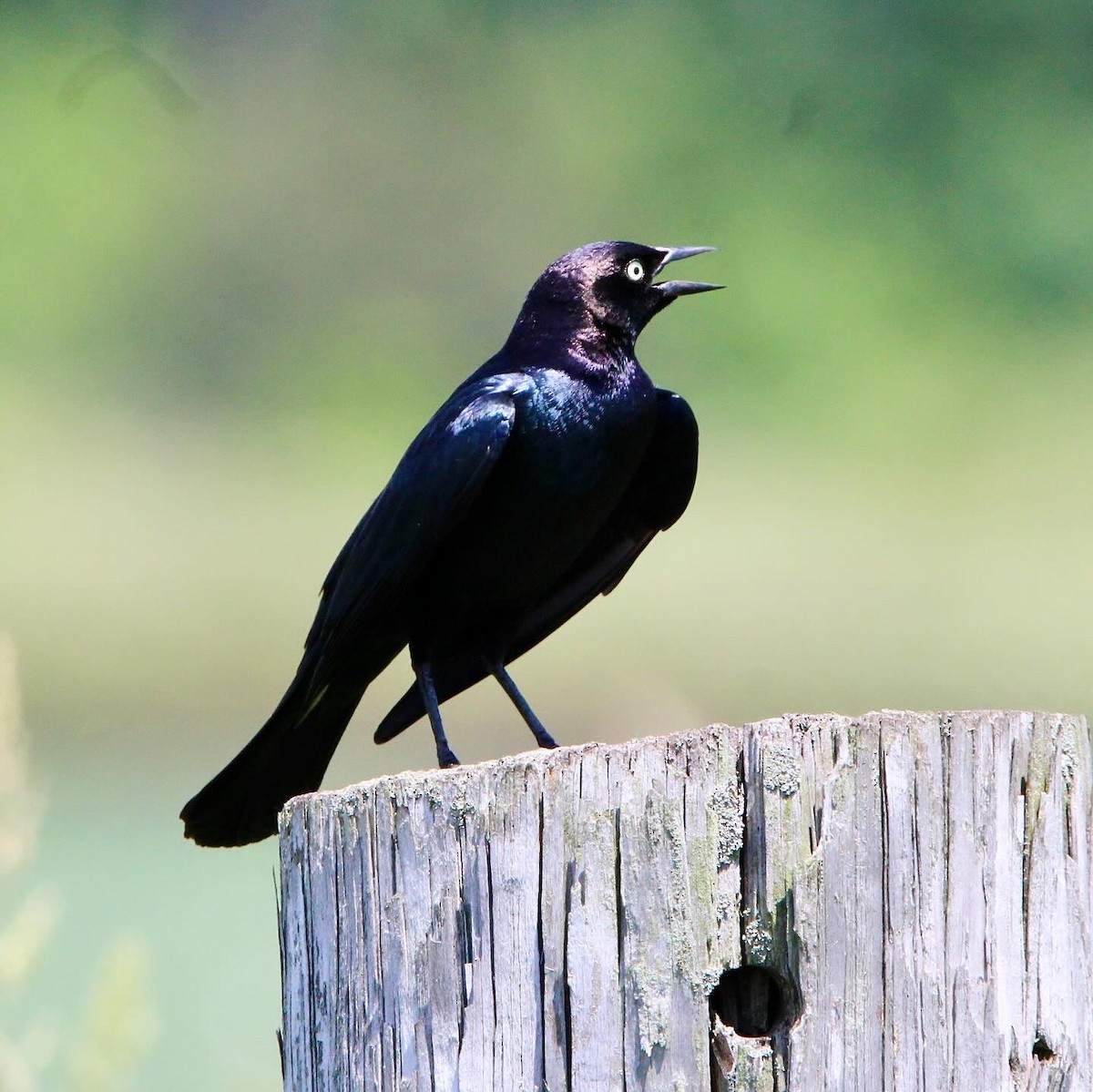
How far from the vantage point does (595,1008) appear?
6.18ft

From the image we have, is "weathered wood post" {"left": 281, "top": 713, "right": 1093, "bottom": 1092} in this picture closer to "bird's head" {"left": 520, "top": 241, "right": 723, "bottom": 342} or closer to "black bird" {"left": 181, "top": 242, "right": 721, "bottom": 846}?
"black bird" {"left": 181, "top": 242, "right": 721, "bottom": 846}

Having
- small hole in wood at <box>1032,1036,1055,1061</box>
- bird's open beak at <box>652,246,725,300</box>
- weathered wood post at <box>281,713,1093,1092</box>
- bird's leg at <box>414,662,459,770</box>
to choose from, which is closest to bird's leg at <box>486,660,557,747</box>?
bird's leg at <box>414,662,459,770</box>

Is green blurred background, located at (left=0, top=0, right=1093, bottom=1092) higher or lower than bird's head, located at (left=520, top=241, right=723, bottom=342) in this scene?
higher

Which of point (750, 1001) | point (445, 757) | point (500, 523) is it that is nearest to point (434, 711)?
point (445, 757)

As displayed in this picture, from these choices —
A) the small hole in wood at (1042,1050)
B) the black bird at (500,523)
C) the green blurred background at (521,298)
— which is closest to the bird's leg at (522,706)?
the black bird at (500,523)

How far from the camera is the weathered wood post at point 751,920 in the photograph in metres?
1.88

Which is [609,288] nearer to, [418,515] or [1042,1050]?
[418,515]

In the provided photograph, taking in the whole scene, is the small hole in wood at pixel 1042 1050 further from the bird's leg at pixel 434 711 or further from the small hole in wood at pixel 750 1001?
the bird's leg at pixel 434 711

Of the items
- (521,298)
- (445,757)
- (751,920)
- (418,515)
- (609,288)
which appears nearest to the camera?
(751,920)

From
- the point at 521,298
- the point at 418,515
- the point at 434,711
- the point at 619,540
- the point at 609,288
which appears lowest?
the point at 434,711

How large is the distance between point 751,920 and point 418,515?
184cm

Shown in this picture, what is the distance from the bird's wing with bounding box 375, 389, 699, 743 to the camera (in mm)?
4008

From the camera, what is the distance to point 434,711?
3.83 m

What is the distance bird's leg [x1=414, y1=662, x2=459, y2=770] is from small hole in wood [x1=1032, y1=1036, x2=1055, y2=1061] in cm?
194
